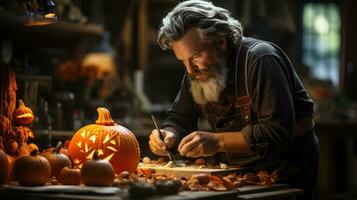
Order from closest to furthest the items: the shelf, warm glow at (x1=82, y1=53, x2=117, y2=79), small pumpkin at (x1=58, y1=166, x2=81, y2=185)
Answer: small pumpkin at (x1=58, y1=166, x2=81, y2=185)
the shelf
warm glow at (x1=82, y1=53, x2=117, y2=79)

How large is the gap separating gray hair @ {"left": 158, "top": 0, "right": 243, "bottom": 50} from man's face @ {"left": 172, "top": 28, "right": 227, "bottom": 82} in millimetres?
43

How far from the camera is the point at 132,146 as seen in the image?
485 centimetres

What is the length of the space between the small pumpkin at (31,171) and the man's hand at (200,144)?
877 mm

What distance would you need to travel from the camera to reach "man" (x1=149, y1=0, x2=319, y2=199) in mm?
4840

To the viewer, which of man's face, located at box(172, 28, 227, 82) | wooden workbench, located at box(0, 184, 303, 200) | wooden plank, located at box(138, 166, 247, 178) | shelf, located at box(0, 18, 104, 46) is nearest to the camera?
wooden workbench, located at box(0, 184, 303, 200)

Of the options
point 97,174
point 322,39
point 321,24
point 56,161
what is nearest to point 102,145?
point 56,161

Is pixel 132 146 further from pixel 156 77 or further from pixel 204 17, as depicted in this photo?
pixel 156 77

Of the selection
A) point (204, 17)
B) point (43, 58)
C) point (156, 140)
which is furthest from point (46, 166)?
point (43, 58)

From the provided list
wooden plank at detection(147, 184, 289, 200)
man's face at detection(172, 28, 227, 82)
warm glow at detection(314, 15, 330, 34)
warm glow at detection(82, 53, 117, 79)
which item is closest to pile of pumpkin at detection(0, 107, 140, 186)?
wooden plank at detection(147, 184, 289, 200)

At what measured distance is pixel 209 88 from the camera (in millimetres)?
5332

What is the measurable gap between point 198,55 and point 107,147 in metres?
0.83

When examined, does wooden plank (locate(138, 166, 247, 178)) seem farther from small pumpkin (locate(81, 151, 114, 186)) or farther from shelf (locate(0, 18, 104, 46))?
shelf (locate(0, 18, 104, 46))

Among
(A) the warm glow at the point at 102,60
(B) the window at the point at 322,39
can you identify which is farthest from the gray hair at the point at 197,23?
(B) the window at the point at 322,39

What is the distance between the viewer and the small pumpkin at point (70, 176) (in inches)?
169
